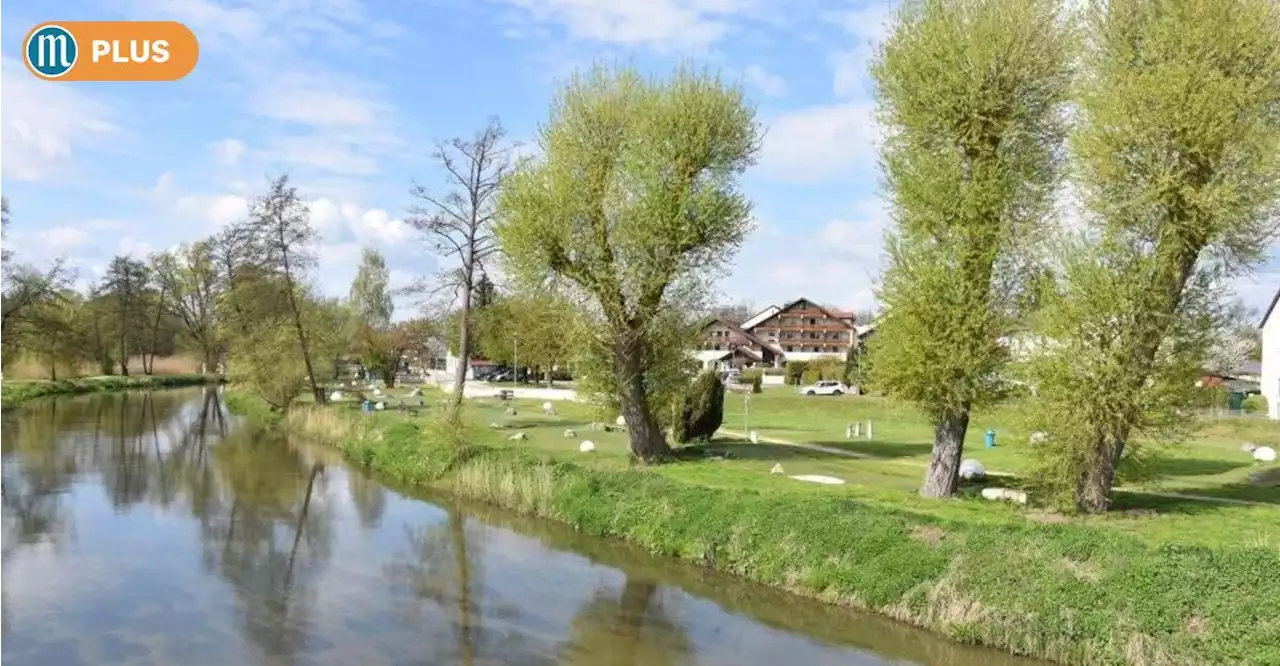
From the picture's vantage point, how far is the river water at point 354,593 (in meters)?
14.1

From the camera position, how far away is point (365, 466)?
33.8 meters

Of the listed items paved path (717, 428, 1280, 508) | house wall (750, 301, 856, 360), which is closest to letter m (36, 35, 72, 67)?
paved path (717, 428, 1280, 508)

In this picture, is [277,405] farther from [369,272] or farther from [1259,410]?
[369,272]

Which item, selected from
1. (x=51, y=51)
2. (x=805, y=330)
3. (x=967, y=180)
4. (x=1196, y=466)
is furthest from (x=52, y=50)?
(x=805, y=330)

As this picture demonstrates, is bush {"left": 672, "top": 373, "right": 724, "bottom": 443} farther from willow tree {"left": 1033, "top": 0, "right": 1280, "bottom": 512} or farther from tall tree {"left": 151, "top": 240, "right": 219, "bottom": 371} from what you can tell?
tall tree {"left": 151, "top": 240, "right": 219, "bottom": 371}

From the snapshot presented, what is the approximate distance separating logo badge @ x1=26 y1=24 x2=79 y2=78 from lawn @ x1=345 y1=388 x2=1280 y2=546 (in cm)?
1568

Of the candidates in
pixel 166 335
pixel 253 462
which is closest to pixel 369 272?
pixel 166 335

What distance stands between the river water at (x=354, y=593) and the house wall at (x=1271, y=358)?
49.4 m

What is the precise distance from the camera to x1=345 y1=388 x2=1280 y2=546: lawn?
17828 mm

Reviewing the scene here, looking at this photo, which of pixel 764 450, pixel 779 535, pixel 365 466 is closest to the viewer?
pixel 779 535

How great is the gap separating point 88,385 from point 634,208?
61842 millimetres

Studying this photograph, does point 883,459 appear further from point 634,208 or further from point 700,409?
point 634,208

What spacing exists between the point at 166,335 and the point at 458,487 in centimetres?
7848

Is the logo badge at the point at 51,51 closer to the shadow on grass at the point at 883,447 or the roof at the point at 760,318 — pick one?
the shadow on grass at the point at 883,447
